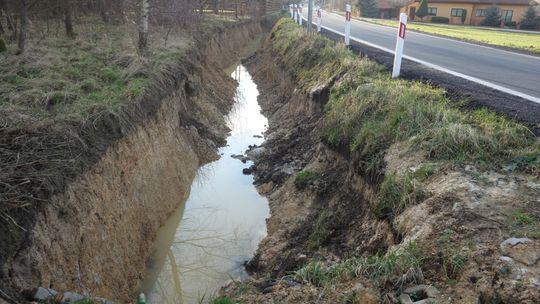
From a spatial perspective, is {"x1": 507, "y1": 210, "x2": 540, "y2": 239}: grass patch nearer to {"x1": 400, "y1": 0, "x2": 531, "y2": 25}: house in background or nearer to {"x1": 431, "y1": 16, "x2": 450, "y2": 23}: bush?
{"x1": 431, "y1": 16, "x2": 450, "y2": 23}: bush

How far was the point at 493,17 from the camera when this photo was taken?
43.1 m

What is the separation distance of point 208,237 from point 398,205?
14.3ft

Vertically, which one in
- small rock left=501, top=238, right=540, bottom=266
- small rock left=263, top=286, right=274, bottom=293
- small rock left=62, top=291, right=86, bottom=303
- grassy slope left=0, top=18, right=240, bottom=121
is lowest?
small rock left=263, top=286, right=274, bottom=293

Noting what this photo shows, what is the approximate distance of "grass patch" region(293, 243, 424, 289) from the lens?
4.04 meters

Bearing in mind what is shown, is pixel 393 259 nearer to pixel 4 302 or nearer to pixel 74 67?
pixel 4 302

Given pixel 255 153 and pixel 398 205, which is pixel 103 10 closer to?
pixel 255 153

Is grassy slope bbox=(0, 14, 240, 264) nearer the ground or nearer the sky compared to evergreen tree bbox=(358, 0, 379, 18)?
nearer the ground

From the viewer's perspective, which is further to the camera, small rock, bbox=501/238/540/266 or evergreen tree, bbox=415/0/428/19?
evergreen tree, bbox=415/0/428/19

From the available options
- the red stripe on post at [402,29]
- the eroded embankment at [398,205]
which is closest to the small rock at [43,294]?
the eroded embankment at [398,205]

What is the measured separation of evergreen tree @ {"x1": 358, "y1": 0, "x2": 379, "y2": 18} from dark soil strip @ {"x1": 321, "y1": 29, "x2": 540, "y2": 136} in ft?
153

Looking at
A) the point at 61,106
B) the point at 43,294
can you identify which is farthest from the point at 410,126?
the point at 61,106

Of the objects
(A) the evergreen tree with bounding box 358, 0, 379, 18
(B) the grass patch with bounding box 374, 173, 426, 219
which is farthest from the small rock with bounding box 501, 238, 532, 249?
(A) the evergreen tree with bounding box 358, 0, 379, 18

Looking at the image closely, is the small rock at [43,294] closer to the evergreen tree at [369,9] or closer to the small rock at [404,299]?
the small rock at [404,299]

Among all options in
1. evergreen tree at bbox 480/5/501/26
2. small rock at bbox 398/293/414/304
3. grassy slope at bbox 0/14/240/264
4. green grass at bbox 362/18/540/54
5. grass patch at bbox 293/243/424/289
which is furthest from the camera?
evergreen tree at bbox 480/5/501/26
